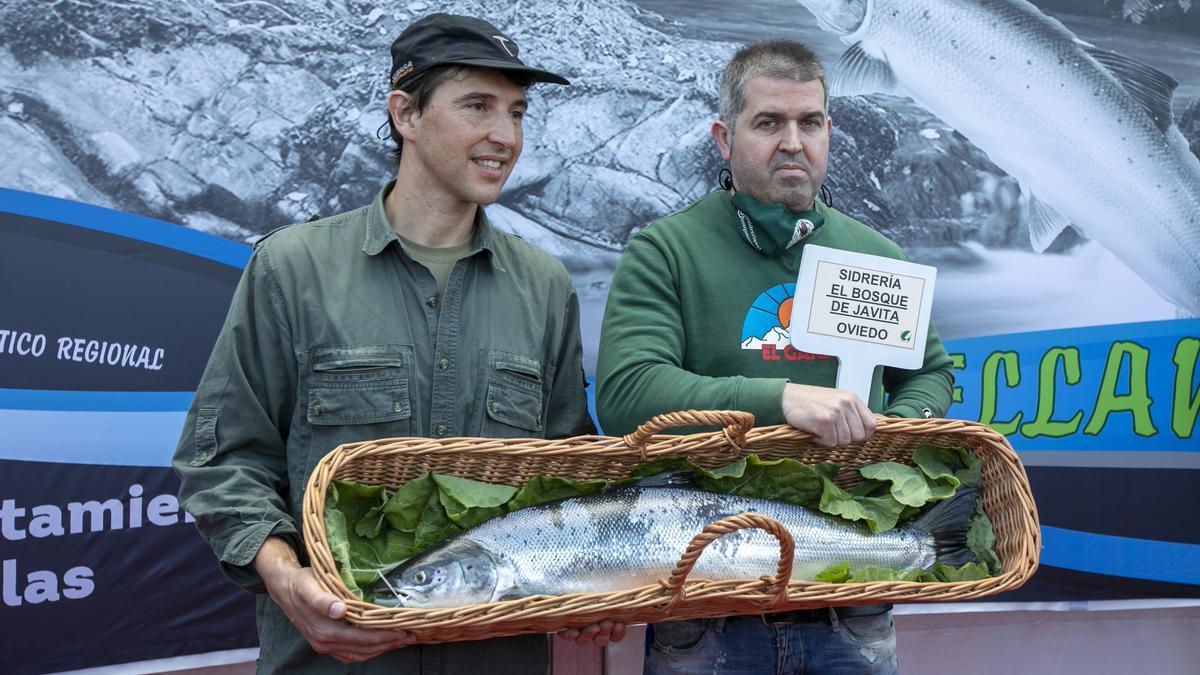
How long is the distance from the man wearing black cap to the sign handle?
52 cm

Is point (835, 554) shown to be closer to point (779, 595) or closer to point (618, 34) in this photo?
point (779, 595)

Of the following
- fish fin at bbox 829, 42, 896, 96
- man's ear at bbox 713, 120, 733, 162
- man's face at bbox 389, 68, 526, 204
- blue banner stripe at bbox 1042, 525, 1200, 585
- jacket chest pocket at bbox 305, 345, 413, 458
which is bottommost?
blue banner stripe at bbox 1042, 525, 1200, 585

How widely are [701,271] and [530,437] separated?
447mm

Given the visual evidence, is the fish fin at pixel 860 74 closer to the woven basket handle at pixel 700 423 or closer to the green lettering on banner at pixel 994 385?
the green lettering on banner at pixel 994 385

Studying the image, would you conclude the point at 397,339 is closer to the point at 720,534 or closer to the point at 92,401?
the point at 720,534

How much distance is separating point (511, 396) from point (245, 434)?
1.44 feet

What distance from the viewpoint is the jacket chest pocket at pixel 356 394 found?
1.68 meters

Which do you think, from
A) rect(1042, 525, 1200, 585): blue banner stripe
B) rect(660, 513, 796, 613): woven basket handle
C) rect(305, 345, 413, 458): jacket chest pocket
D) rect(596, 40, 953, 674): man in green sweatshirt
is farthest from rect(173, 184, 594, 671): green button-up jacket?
rect(1042, 525, 1200, 585): blue banner stripe

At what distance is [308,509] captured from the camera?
145cm

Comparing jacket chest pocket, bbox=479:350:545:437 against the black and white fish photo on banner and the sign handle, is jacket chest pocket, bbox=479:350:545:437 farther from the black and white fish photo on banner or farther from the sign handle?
the sign handle

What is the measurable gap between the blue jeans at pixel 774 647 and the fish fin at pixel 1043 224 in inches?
79.4

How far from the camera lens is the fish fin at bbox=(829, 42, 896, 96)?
3.26m

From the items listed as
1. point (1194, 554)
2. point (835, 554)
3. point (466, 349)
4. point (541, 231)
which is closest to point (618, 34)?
point (541, 231)

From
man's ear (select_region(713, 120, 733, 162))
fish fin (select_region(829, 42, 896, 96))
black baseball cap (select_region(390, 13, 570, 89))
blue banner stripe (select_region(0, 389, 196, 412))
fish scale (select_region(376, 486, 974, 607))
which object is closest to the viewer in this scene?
fish scale (select_region(376, 486, 974, 607))
